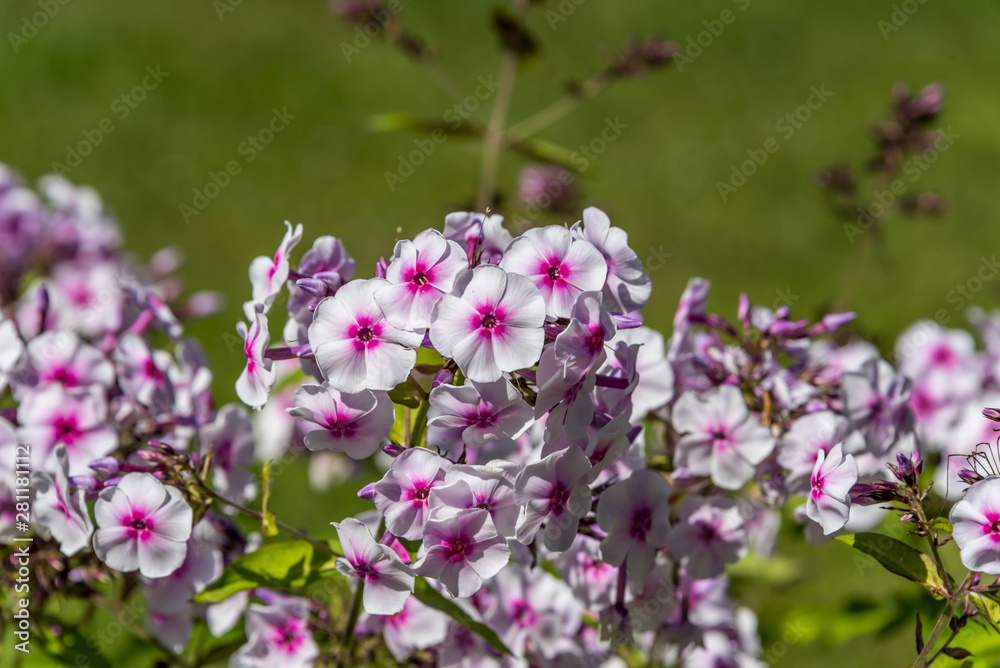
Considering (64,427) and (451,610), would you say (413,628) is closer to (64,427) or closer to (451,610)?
(451,610)

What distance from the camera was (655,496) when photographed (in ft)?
5.02

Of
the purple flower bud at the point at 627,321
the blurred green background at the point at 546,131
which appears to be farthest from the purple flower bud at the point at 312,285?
the blurred green background at the point at 546,131

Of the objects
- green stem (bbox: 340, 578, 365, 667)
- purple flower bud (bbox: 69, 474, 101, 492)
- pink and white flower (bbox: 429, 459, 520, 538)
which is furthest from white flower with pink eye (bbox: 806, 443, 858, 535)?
purple flower bud (bbox: 69, 474, 101, 492)

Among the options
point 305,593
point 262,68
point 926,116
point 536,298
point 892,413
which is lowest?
point 262,68

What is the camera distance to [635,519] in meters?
1.54

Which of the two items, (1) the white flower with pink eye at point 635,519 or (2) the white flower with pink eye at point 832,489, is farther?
(1) the white flower with pink eye at point 635,519

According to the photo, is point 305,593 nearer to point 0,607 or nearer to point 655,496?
point 0,607

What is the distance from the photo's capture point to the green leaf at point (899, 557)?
1396 millimetres

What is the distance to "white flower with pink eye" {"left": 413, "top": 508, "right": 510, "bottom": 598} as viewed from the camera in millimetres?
1336

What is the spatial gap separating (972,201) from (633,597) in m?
6.35

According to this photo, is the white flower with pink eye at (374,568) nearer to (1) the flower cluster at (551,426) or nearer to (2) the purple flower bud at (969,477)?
(1) the flower cluster at (551,426)

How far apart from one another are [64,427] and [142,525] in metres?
0.36

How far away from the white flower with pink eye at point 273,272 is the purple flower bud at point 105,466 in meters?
0.36

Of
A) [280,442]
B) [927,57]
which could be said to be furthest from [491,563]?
[927,57]
